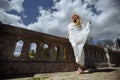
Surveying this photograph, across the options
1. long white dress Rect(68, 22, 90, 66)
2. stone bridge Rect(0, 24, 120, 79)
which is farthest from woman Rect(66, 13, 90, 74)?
stone bridge Rect(0, 24, 120, 79)

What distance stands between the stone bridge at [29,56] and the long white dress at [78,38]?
0.84m

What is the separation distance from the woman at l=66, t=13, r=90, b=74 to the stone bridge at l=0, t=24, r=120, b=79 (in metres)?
0.85

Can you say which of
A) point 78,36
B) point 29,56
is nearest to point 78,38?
point 78,36

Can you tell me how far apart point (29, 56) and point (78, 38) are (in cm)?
179

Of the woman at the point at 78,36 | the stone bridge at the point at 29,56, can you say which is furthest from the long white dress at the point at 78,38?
the stone bridge at the point at 29,56

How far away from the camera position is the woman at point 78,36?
175 inches

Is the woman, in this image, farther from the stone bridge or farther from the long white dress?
the stone bridge

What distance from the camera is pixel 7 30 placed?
12.4 ft

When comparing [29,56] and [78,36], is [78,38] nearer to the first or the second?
[78,36]

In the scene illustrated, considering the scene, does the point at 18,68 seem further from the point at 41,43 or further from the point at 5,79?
the point at 41,43

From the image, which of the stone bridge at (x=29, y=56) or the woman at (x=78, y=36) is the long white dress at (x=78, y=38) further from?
the stone bridge at (x=29, y=56)

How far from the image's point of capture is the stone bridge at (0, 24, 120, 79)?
374 centimetres

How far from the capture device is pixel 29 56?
4262 millimetres

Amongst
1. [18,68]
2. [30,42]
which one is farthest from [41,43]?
[18,68]
